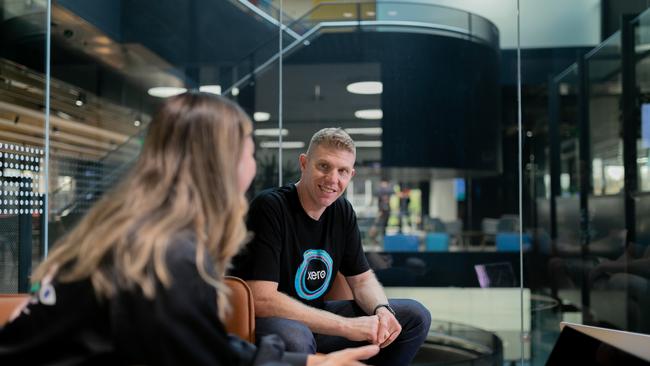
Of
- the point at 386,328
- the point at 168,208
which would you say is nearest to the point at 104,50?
the point at 386,328

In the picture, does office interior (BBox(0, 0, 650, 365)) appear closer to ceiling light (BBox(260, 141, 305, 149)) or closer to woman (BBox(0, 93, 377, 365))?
ceiling light (BBox(260, 141, 305, 149))

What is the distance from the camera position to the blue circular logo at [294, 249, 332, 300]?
2.27 meters

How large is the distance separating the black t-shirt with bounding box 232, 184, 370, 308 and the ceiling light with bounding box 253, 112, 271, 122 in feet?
4.48

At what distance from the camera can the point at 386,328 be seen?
6.88 ft

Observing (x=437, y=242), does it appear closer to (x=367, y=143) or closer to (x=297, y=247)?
(x=367, y=143)

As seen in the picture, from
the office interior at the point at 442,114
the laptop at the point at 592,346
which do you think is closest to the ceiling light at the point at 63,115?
the office interior at the point at 442,114

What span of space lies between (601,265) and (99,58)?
3.38 m

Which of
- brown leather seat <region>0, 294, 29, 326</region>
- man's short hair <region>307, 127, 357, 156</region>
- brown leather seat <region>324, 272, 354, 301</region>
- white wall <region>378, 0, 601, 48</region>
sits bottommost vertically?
brown leather seat <region>324, 272, 354, 301</region>

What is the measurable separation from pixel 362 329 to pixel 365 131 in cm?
181

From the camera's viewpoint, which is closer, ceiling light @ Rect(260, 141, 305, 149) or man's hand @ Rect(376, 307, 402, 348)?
man's hand @ Rect(376, 307, 402, 348)

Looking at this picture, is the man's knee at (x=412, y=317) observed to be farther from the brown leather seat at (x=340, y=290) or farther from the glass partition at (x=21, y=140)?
the glass partition at (x=21, y=140)

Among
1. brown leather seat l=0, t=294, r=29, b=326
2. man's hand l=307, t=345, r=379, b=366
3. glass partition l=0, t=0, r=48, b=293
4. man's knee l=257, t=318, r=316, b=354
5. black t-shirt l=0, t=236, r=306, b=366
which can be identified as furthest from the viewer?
glass partition l=0, t=0, r=48, b=293

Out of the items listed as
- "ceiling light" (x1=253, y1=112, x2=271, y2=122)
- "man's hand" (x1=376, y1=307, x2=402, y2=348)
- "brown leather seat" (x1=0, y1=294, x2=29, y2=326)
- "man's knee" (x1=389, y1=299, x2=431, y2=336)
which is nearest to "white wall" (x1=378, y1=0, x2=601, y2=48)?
"ceiling light" (x1=253, y1=112, x2=271, y2=122)

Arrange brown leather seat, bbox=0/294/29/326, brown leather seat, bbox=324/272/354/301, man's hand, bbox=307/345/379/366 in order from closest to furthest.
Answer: man's hand, bbox=307/345/379/366 < brown leather seat, bbox=0/294/29/326 < brown leather seat, bbox=324/272/354/301
